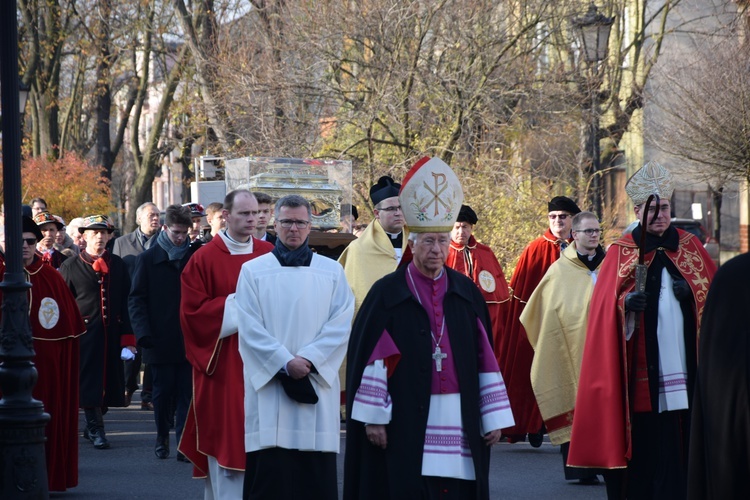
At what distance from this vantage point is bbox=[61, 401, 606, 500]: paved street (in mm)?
9305

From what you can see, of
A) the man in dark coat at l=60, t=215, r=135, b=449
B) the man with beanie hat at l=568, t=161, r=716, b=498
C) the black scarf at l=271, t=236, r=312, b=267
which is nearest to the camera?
the black scarf at l=271, t=236, r=312, b=267

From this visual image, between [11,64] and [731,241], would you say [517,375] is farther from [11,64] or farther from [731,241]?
[731,241]

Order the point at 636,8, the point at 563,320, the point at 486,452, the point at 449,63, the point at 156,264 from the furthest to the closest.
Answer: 1. the point at 636,8
2. the point at 449,63
3. the point at 156,264
4. the point at 563,320
5. the point at 486,452

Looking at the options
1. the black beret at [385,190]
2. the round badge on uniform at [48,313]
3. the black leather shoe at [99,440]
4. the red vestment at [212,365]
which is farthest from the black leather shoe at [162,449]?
the black beret at [385,190]

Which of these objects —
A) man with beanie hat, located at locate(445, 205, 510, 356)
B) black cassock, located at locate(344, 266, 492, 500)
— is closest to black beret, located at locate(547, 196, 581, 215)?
man with beanie hat, located at locate(445, 205, 510, 356)

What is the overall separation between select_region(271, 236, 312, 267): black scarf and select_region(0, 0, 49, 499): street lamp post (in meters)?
1.40

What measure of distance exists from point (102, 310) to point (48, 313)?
9.36ft

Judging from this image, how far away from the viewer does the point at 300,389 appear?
699 centimetres

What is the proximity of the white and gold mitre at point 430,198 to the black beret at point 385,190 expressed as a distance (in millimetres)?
2857

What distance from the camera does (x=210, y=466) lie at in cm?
817

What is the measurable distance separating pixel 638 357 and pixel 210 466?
8.98ft

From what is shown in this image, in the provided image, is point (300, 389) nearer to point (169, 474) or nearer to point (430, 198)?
point (430, 198)

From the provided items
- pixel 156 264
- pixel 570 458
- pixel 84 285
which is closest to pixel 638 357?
pixel 570 458

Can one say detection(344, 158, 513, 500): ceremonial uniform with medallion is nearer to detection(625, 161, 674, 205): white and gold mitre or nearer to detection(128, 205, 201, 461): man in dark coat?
detection(625, 161, 674, 205): white and gold mitre
